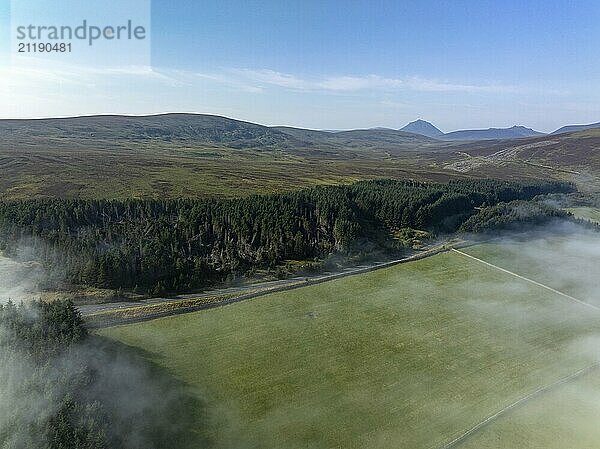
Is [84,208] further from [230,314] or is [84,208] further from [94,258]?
[230,314]

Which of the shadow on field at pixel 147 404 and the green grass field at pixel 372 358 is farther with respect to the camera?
the green grass field at pixel 372 358

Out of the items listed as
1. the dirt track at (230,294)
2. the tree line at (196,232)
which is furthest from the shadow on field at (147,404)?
the tree line at (196,232)

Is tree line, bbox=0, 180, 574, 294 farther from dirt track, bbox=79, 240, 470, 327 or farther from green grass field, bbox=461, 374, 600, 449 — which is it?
green grass field, bbox=461, 374, 600, 449

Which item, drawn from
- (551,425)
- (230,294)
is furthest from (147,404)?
(551,425)

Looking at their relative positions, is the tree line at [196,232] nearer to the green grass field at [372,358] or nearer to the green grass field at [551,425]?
the green grass field at [372,358]

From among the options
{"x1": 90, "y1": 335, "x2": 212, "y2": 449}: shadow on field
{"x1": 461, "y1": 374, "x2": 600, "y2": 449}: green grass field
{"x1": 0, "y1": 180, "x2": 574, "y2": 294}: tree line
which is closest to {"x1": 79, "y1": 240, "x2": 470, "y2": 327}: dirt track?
{"x1": 0, "y1": 180, "x2": 574, "y2": 294}: tree line

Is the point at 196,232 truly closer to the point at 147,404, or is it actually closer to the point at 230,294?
the point at 230,294

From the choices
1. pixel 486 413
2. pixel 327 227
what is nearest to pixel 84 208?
pixel 327 227
